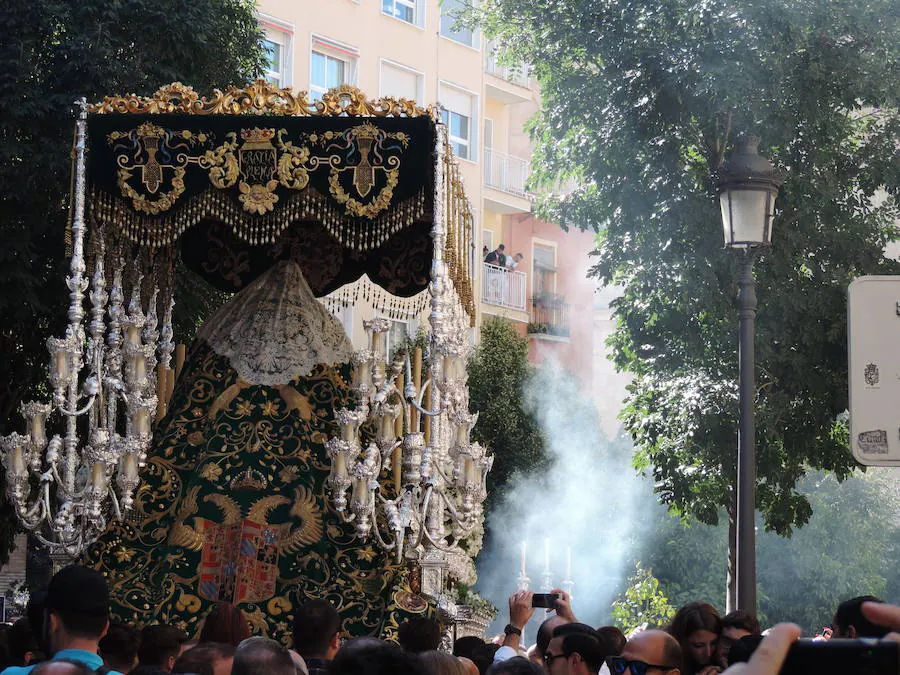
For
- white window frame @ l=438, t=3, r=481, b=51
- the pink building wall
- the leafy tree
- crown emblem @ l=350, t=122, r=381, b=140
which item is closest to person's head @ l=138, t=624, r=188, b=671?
crown emblem @ l=350, t=122, r=381, b=140

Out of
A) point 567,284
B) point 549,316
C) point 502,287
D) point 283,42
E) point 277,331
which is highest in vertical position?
point 283,42

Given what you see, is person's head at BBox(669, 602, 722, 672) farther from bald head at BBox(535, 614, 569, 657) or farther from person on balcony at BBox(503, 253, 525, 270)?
person on balcony at BBox(503, 253, 525, 270)

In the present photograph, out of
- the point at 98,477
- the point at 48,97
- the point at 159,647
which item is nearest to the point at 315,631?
the point at 159,647

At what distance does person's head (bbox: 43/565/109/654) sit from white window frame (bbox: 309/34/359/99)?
2355cm

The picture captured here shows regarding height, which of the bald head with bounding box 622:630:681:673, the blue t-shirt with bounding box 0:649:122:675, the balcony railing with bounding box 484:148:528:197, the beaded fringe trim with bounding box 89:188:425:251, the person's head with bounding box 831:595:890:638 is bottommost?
the blue t-shirt with bounding box 0:649:122:675

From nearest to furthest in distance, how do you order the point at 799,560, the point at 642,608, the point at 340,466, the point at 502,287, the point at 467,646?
the point at 467,646
the point at 340,466
the point at 642,608
the point at 502,287
the point at 799,560

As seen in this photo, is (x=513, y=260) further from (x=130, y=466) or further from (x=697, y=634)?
(x=697, y=634)

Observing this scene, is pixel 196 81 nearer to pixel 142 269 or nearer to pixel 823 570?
pixel 142 269

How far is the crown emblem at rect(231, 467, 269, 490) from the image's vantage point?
11.5 metres

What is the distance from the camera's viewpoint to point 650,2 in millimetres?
16062

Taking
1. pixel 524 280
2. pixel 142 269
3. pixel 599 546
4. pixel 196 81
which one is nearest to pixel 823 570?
pixel 599 546

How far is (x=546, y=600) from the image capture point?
25.1 feet

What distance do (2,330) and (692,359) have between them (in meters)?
7.05

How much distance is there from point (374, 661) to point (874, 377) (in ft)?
5.85
